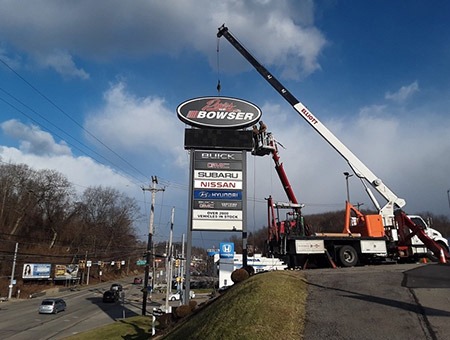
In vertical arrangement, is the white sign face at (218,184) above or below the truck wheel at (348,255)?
above

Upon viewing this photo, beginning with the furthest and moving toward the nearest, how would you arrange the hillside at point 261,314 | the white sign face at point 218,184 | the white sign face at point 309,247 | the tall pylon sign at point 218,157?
the white sign face at point 218,184 → the tall pylon sign at point 218,157 → the white sign face at point 309,247 → the hillside at point 261,314

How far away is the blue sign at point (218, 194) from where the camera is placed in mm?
18250

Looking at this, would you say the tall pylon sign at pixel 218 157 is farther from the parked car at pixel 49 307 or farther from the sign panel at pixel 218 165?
the parked car at pixel 49 307

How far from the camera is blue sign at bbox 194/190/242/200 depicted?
18250 mm

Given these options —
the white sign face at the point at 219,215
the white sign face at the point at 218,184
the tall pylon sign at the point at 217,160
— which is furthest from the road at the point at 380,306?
the white sign face at the point at 218,184

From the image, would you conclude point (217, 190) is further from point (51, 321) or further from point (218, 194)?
point (51, 321)

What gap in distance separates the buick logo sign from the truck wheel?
8.03 m

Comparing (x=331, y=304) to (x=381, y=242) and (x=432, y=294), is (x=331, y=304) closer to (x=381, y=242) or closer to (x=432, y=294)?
(x=432, y=294)

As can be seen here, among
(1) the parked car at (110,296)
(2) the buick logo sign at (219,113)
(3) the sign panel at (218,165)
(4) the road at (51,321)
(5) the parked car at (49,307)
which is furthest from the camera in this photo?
(1) the parked car at (110,296)

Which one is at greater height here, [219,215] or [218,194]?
[218,194]

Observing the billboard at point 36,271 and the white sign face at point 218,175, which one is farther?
the billboard at point 36,271

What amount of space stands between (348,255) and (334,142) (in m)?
7.35

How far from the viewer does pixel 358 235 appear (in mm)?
19078

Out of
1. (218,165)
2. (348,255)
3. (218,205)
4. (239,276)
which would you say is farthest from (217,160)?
(348,255)
